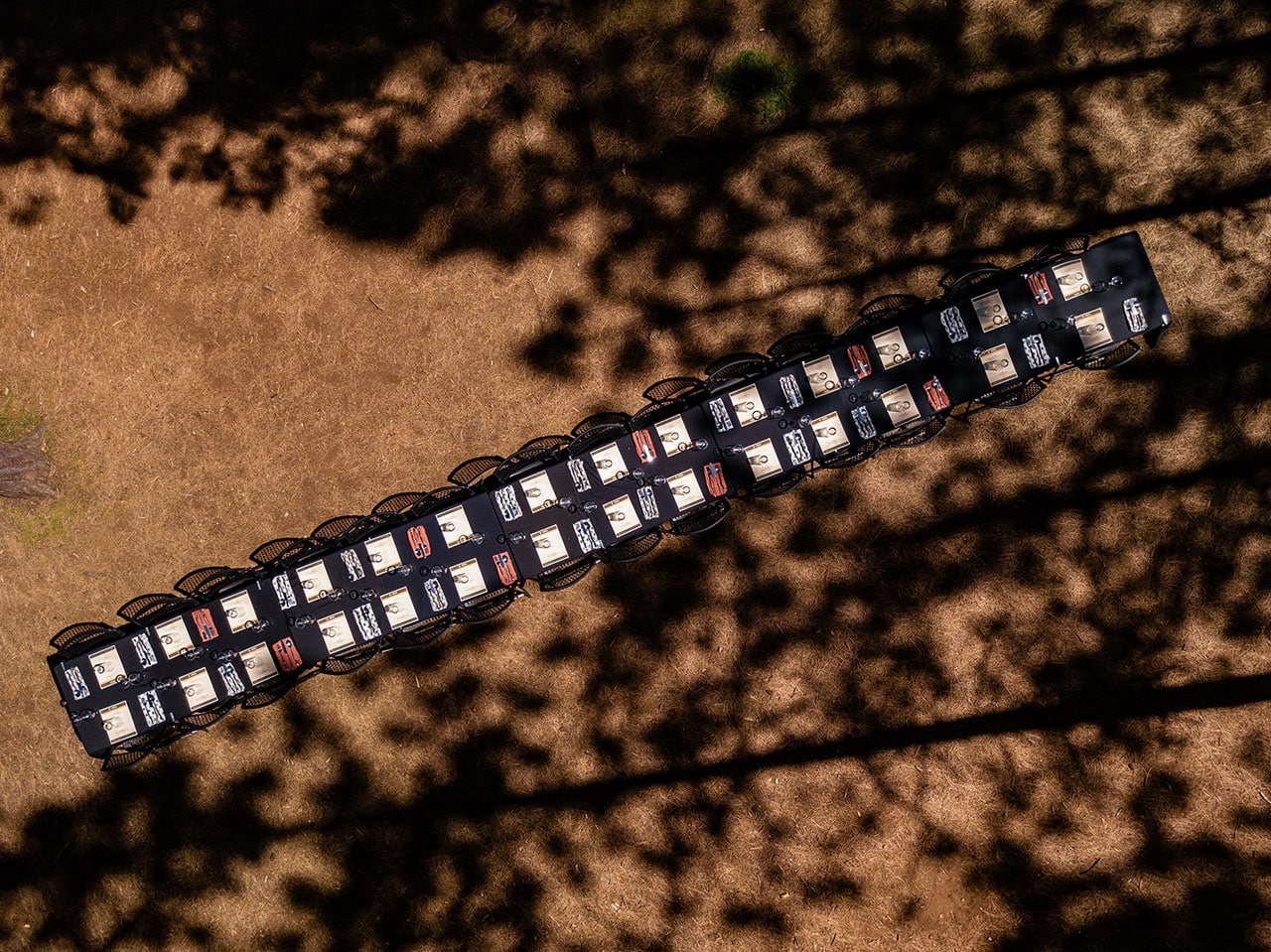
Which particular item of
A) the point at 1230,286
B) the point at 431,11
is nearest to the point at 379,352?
the point at 431,11

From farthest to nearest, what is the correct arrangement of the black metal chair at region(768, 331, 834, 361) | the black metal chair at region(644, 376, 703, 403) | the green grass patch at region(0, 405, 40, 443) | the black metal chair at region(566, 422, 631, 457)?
the green grass patch at region(0, 405, 40, 443), the black metal chair at region(644, 376, 703, 403), the black metal chair at region(768, 331, 834, 361), the black metal chair at region(566, 422, 631, 457)

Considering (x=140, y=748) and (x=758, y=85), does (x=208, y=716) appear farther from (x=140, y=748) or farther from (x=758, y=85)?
(x=758, y=85)

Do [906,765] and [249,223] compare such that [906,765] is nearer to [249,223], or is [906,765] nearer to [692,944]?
[692,944]

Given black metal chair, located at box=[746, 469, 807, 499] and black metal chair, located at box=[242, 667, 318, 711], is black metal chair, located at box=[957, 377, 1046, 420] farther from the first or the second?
black metal chair, located at box=[242, 667, 318, 711]

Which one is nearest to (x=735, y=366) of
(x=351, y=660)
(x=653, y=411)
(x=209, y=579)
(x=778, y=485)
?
(x=653, y=411)

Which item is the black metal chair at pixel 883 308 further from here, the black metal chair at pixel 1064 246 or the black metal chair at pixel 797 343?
the black metal chair at pixel 1064 246

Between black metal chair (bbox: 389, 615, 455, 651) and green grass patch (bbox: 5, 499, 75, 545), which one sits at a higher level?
green grass patch (bbox: 5, 499, 75, 545)

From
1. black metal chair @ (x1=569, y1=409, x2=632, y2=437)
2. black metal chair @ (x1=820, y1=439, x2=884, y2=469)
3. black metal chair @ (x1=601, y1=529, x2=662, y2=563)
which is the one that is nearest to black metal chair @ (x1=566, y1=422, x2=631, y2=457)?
black metal chair @ (x1=569, y1=409, x2=632, y2=437)
